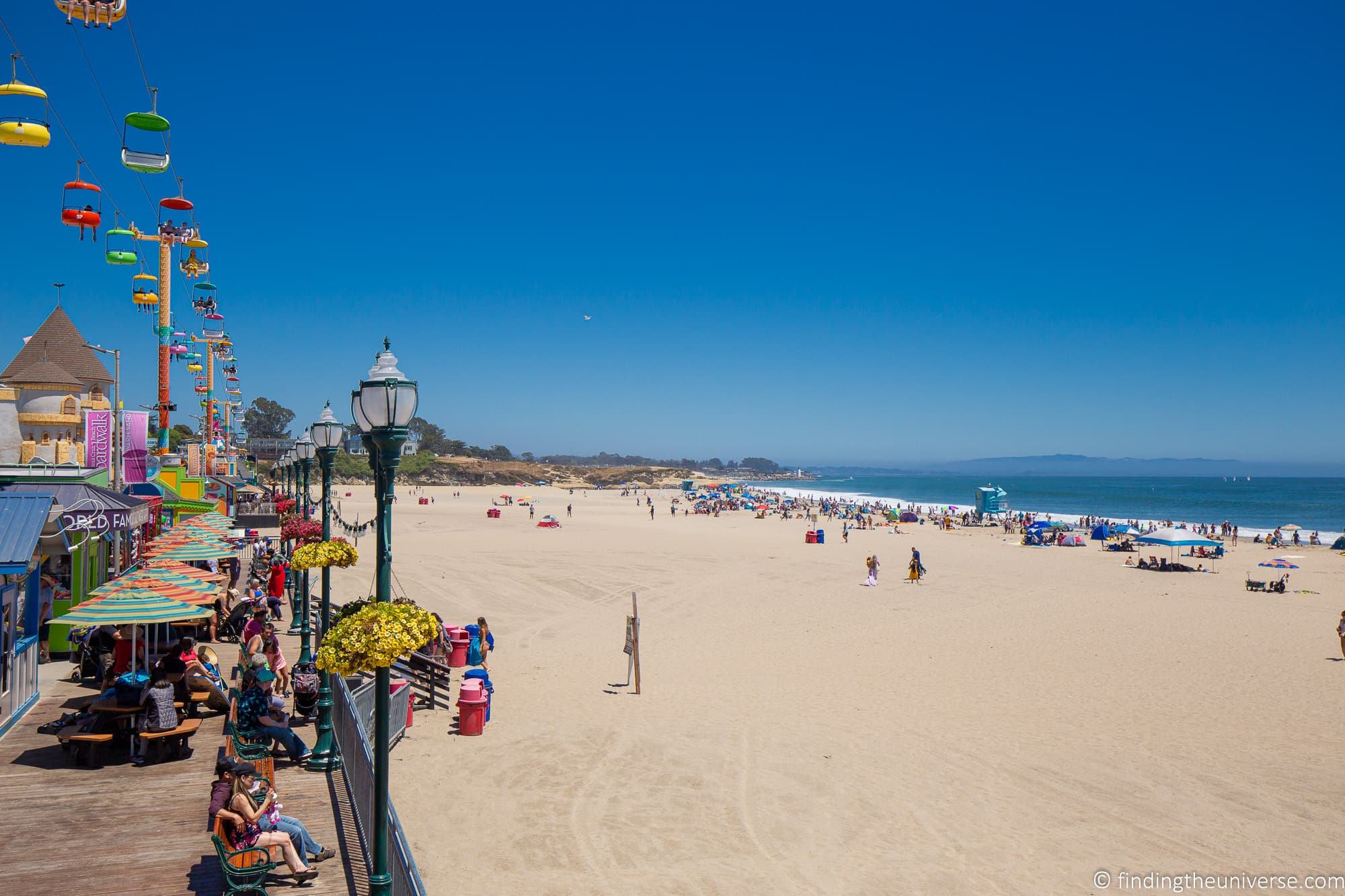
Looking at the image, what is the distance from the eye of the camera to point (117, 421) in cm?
1852

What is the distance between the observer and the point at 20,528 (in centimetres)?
962

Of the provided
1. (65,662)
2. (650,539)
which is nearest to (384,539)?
(65,662)

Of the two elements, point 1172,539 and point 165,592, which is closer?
point 165,592

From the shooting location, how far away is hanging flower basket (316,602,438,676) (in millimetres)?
5465

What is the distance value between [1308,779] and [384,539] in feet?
39.5

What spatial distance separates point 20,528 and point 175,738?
3.47 m

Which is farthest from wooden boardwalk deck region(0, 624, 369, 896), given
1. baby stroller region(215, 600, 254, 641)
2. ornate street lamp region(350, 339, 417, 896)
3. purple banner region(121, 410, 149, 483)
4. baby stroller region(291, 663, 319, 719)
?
purple banner region(121, 410, 149, 483)

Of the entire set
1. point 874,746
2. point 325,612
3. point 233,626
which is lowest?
point 874,746

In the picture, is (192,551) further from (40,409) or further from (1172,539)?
(1172,539)

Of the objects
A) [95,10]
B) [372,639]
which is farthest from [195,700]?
[95,10]

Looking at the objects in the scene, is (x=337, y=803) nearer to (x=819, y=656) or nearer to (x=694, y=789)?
(x=694, y=789)

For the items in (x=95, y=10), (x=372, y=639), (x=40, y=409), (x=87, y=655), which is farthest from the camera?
(x=40, y=409)

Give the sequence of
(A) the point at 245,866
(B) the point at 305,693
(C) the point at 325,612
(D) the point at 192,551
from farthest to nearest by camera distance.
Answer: (D) the point at 192,551
(C) the point at 325,612
(B) the point at 305,693
(A) the point at 245,866

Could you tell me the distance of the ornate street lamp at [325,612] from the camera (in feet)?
28.4
